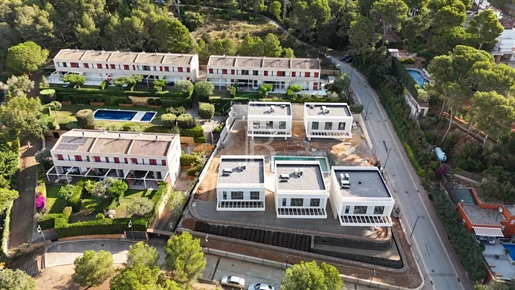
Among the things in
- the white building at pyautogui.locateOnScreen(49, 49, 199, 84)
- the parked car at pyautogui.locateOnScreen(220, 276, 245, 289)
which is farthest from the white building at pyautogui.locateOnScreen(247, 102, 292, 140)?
→ the parked car at pyautogui.locateOnScreen(220, 276, 245, 289)

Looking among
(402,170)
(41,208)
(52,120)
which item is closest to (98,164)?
(41,208)

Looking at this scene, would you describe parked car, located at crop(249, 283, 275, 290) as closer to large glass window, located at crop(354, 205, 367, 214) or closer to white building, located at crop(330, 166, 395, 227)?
white building, located at crop(330, 166, 395, 227)

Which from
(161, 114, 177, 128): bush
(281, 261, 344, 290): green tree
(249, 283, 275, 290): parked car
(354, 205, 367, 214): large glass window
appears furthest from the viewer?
(161, 114, 177, 128): bush

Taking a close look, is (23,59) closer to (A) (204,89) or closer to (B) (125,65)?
(B) (125,65)

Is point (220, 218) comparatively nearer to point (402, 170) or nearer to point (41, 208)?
point (41, 208)

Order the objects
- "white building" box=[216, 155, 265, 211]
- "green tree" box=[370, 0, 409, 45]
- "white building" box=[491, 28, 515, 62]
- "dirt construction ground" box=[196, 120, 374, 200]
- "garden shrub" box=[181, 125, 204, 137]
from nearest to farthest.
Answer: "white building" box=[216, 155, 265, 211] < "dirt construction ground" box=[196, 120, 374, 200] < "garden shrub" box=[181, 125, 204, 137] < "white building" box=[491, 28, 515, 62] < "green tree" box=[370, 0, 409, 45]
